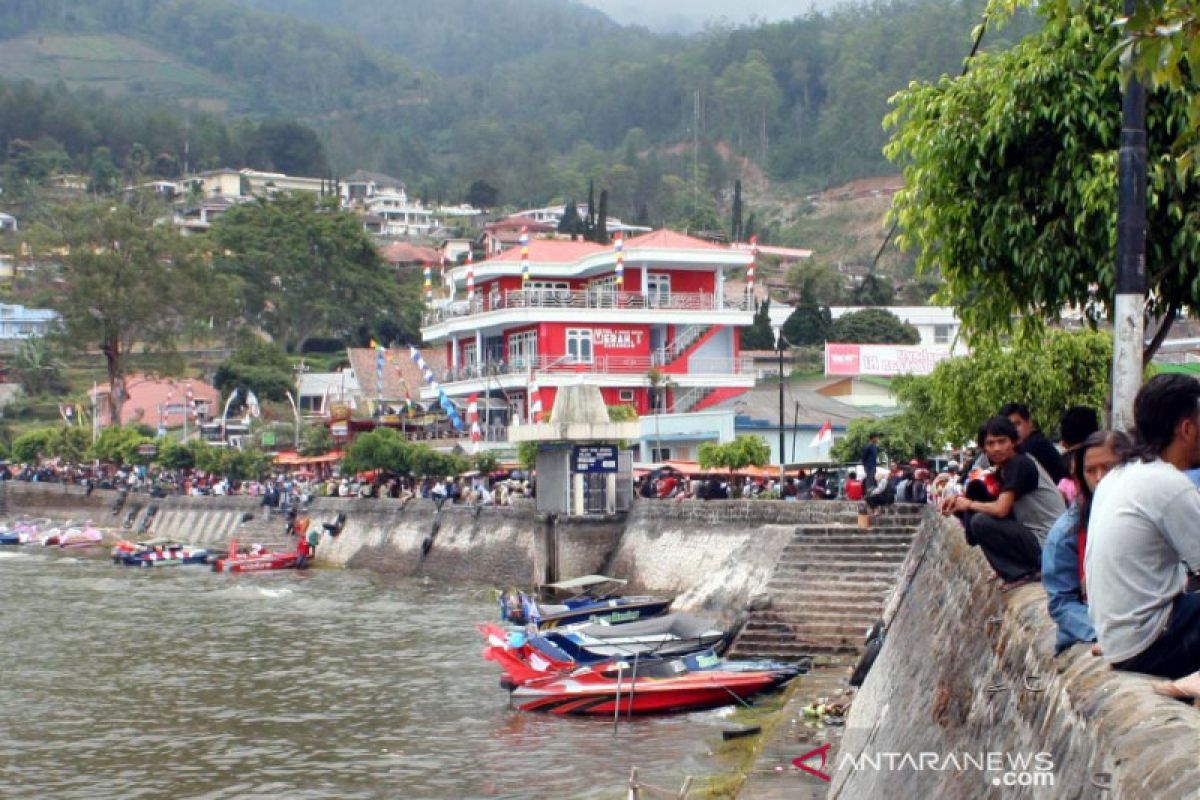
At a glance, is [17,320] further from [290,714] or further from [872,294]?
[290,714]

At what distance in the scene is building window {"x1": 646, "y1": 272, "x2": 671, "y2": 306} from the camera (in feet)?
193

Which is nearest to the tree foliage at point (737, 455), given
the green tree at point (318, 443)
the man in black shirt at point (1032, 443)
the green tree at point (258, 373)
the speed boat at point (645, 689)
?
the speed boat at point (645, 689)

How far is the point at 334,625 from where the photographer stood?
37250 mm

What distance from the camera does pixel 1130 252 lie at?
36.9 feet

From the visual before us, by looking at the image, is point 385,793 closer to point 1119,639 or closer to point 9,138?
point 1119,639

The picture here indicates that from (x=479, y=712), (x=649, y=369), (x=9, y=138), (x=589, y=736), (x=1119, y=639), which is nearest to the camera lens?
(x=1119, y=639)

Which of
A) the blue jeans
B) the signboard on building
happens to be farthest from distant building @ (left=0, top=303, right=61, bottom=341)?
the blue jeans

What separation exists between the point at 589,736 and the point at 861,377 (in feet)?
134

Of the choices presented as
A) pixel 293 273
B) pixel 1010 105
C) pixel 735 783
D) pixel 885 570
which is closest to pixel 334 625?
pixel 885 570

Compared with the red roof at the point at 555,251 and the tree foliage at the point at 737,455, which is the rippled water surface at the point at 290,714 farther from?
the red roof at the point at 555,251

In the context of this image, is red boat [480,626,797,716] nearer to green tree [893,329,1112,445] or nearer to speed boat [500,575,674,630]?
speed boat [500,575,674,630]

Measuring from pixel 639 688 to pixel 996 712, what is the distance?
15.1m

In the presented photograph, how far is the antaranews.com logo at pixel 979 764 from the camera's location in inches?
290

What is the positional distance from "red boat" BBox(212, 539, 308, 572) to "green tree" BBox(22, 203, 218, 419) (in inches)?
1349
